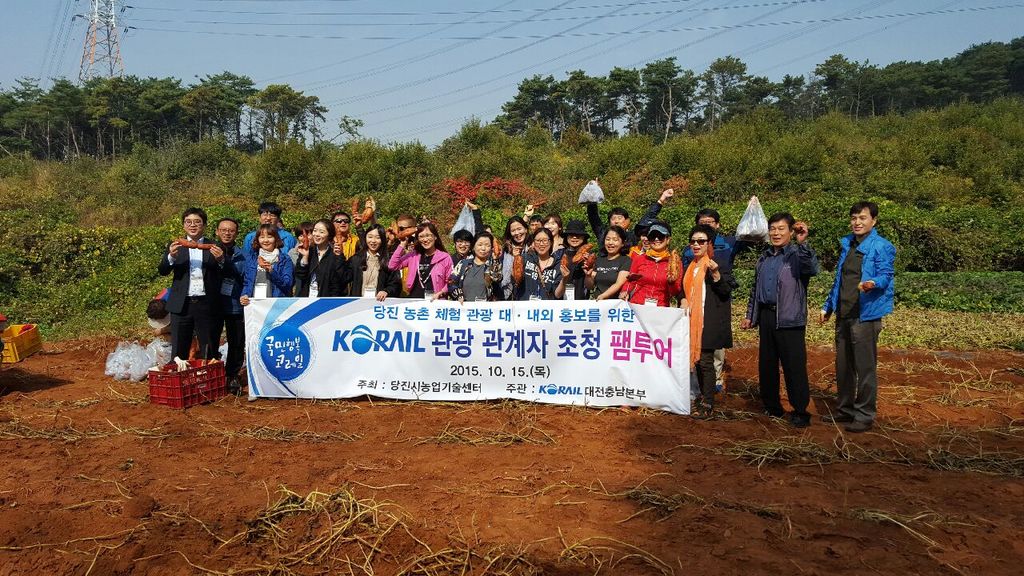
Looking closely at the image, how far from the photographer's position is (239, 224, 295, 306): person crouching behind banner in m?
6.62

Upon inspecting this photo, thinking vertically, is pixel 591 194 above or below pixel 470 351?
above

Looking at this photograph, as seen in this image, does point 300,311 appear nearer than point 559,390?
No

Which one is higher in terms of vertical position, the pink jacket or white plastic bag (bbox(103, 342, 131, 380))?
the pink jacket

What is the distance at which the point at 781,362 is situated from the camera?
5.50 meters

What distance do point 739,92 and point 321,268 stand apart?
54613 millimetres

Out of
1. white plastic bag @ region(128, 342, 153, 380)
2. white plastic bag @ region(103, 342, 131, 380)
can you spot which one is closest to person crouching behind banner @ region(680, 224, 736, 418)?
white plastic bag @ region(128, 342, 153, 380)

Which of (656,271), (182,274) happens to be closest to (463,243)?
(656,271)

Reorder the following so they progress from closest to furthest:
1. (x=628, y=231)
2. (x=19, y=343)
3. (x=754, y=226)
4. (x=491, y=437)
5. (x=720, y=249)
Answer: (x=491, y=437) → (x=754, y=226) → (x=720, y=249) → (x=628, y=231) → (x=19, y=343)

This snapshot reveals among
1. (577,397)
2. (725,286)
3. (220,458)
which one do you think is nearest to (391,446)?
(220,458)

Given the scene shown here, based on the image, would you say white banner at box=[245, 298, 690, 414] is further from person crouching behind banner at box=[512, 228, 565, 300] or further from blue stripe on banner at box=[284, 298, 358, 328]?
person crouching behind banner at box=[512, 228, 565, 300]

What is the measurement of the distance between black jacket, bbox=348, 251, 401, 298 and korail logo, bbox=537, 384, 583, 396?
5.84ft

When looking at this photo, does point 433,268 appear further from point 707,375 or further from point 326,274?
point 707,375

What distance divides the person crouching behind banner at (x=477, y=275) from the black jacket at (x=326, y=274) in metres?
1.23

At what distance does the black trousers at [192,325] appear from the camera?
6.42 m
